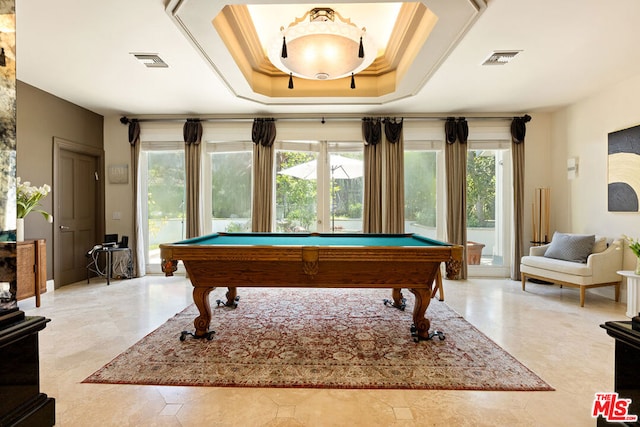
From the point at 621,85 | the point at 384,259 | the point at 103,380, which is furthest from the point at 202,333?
the point at 621,85

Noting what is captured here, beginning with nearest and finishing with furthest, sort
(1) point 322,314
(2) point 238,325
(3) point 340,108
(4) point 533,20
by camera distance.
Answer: (4) point 533,20 < (2) point 238,325 < (1) point 322,314 < (3) point 340,108

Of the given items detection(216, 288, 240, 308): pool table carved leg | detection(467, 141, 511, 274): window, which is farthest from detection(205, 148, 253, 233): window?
detection(467, 141, 511, 274): window

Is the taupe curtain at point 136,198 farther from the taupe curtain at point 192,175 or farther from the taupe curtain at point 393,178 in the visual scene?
the taupe curtain at point 393,178

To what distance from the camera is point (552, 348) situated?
256 centimetres

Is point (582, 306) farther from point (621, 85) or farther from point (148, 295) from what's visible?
point (148, 295)

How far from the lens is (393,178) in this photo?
5105mm

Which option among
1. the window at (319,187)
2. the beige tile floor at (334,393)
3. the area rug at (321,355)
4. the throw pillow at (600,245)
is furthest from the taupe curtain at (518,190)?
the window at (319,187)

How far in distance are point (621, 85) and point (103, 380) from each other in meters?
6.15

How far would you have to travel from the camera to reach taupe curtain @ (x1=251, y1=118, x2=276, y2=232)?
16.8ft

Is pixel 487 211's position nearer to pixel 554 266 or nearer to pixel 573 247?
pixel 573 247

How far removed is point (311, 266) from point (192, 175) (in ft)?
11.4

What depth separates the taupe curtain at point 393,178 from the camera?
16.7 feet

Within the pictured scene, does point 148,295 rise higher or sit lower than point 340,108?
lower

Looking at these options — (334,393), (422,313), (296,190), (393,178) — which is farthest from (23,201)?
(393,178)
